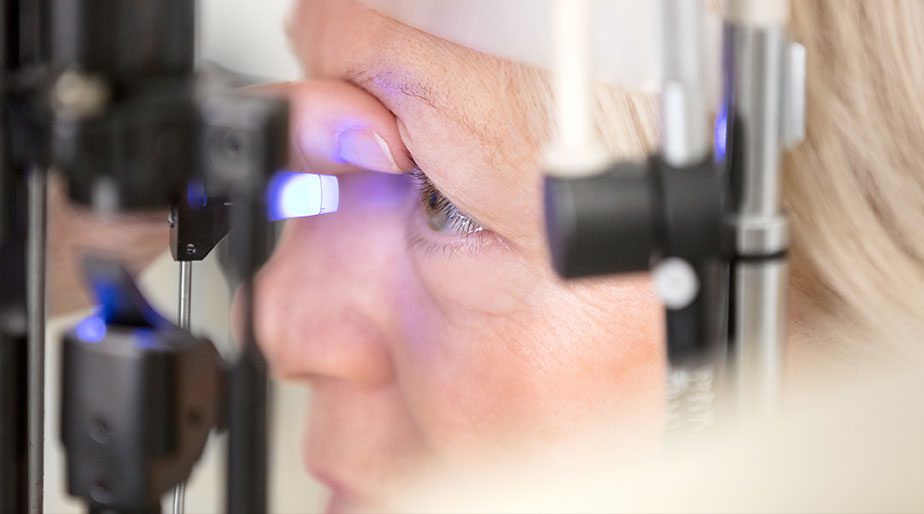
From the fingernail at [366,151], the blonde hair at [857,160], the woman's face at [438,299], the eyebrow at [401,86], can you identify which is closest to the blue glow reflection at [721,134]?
the blonde hair at [857,160]

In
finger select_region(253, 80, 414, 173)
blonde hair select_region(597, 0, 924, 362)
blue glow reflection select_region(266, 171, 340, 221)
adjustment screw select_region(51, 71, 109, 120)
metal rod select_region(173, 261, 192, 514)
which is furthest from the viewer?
blue glow reflection select_region(266, 171, 340, 221)

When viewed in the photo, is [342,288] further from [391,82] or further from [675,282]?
[675,282]

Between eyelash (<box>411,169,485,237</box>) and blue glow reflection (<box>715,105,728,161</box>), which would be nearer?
blue glow reflection (<box>715,105,728,161</box>)

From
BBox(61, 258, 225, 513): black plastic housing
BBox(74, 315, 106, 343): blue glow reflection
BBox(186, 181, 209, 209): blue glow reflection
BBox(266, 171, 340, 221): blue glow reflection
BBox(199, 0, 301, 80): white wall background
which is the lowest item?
BBox(266, 171, 340, 221): blue glow reflection

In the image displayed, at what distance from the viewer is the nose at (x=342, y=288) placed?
0.94 meters

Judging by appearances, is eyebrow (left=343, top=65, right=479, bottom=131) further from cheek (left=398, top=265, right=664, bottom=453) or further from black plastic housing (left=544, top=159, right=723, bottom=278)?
black plastic housing (left=544, top=159, right=723, bottom=278)

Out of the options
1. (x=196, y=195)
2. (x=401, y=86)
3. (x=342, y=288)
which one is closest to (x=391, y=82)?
(x=401, y=86)

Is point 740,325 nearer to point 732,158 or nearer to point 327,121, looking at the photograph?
point 732,158

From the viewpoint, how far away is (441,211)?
852 millimetres

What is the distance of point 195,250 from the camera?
54cm

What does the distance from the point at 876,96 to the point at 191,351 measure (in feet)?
1.15

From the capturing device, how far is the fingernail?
799 mm

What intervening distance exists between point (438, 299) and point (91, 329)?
19.0 inches

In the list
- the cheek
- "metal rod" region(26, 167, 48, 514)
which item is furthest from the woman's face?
"metal rod" region(26, 167, 48, 514)
